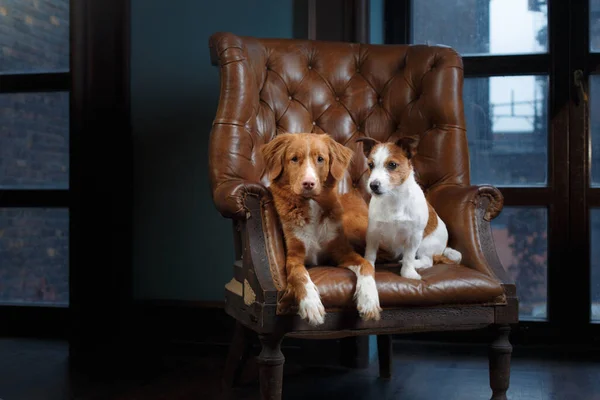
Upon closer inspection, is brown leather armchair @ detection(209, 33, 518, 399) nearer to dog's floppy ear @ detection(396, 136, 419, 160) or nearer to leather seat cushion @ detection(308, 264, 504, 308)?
leather seat cushion @ detection(308, 264, 504, 308)

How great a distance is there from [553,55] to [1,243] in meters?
3.23

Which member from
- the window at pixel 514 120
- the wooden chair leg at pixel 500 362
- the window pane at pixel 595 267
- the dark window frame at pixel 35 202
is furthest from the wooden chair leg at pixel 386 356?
the dark window frame at pixel 35 202

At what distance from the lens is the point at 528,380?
9.46ft

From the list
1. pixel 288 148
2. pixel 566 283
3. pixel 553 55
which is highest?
pixel 553 55

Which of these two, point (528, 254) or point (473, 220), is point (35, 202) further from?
point (528, 254)

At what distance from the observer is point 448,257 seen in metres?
2.34

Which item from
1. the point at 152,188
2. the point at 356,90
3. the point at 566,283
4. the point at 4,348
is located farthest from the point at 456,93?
the point at 4,348

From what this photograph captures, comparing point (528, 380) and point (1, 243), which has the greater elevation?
point (1, 243)

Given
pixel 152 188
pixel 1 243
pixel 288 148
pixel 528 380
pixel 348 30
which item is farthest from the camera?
pixel 1 243

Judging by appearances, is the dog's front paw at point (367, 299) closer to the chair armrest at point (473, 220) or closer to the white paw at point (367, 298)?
the white paw at point (367, 298)

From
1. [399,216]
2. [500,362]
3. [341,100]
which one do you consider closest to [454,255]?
[399,216]

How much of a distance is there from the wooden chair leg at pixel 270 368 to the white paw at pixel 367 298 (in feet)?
0.84

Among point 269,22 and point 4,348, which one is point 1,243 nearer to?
point 4,348

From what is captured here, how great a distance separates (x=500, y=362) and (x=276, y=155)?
A: 0.99 metres
